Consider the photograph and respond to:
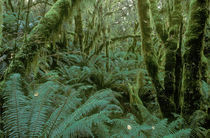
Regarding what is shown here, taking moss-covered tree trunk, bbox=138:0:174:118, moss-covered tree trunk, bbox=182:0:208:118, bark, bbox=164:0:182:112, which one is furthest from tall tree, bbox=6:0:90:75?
moss-covered tree trunk, bbox=182:0:208:118

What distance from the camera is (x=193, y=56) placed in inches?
88.0

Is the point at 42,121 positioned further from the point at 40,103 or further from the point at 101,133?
the point at 101,133

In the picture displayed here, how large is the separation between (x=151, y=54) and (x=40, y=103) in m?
1.79

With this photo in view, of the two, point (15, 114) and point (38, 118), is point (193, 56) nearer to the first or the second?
point (38, 118)

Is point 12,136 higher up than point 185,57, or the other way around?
point 185,57

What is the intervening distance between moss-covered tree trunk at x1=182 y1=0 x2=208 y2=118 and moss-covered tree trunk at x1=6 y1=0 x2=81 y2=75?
77.5 inches

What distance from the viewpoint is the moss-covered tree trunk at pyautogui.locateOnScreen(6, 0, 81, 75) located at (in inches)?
91.2

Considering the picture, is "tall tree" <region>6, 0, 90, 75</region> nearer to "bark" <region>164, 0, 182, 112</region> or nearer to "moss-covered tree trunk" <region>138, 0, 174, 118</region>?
"moss-covered tree trunk" <region>138, 0, 174, 118</region>

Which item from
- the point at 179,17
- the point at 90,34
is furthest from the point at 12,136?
the point at 90,34

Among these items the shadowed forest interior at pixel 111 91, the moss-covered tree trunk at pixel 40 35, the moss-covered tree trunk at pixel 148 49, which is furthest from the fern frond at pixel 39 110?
the moss-covered tree trunk at pixel 148 49

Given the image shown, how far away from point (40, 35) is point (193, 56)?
7.12ft

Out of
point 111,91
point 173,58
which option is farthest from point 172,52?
point 111,91

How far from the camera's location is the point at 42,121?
1785 millimetres

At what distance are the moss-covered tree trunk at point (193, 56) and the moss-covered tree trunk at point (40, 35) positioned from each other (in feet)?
6.46
